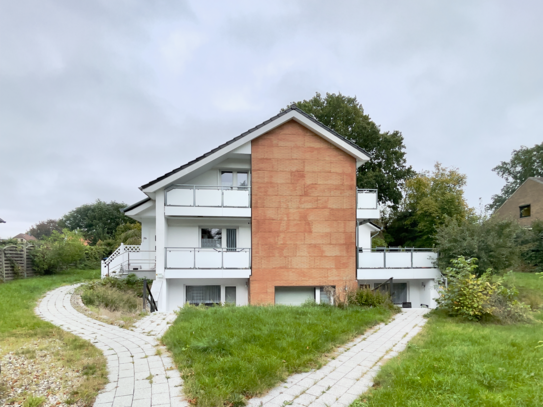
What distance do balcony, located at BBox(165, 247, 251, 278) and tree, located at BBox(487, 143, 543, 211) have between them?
142 feet

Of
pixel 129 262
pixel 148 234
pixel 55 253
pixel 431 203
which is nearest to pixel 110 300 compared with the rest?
pixel 129 262

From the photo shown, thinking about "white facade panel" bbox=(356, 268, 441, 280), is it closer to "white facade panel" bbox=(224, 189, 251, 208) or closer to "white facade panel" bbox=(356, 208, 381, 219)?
"white facade panel" bbox=(356, 208, 381, 219)

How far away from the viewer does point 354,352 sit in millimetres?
6469

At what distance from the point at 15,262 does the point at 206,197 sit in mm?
12356

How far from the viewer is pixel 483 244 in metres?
14.2

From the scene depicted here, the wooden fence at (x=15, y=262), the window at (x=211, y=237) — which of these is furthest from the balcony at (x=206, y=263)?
the wooden fence at (x=15, y=262)

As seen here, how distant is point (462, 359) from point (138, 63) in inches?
791

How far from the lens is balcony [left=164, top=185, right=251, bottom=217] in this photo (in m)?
14.7

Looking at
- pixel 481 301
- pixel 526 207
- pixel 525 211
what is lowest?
pixel 481 301

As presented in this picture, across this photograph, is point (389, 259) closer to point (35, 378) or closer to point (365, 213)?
point (365, 213)

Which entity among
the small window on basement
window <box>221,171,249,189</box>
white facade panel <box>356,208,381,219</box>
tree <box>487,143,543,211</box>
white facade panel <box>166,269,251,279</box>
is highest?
tree <box>487,143,543,211</box>

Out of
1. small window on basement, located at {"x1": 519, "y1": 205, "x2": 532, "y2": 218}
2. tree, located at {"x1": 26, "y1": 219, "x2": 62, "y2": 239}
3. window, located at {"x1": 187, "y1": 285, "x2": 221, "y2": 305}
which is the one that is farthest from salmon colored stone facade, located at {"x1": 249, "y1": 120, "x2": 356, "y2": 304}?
tree, located at {"x1": 26, "y1": 219, "x2": 62, "y2": 239}

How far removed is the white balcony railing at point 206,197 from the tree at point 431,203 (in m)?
19.2

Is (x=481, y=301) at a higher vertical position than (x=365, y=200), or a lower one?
lower
